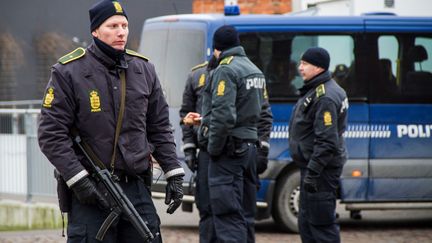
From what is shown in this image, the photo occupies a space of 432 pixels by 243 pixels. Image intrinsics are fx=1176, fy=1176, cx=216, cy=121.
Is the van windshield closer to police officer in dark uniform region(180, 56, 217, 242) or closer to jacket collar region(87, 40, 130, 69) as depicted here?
police officer in dark uniform region(180, 56, 217, 242)

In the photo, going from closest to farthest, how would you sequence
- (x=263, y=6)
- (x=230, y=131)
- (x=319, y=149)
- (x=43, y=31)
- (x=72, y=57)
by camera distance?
(x=72, y=57), (x=319, y=149), (x=230, y=131), (x=43, y=31), (x=263, y=6)

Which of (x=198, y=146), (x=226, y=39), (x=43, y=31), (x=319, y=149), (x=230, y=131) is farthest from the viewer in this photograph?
(x=43, y=31)

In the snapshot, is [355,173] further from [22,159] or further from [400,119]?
[22,159]

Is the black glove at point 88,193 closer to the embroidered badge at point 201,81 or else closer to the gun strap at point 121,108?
the gun strap at point 121,108

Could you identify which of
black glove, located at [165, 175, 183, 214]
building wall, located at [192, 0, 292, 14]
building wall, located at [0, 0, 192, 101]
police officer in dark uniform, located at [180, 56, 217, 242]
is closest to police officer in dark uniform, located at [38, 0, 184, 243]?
black glove, located at [165, 175, 183, 214]

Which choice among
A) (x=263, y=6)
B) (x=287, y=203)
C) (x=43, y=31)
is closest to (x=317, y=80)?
(x=287, y=203)

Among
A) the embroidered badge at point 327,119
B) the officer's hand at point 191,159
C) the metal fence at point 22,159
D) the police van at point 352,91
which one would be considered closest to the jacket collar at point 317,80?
the embroidered badge at point 327,119

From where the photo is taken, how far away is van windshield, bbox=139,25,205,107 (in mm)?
12016

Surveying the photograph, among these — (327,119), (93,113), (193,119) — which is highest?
(93,113)

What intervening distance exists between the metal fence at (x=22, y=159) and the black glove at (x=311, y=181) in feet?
17.7

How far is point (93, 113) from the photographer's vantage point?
6023mm

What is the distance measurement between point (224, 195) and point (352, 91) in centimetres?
365

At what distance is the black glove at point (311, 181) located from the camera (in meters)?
8.72

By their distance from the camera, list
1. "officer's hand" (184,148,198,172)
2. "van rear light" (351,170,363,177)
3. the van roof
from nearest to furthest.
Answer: "officer's hand" (184,148,198,172) → the van roof → "van rear light" (351,170,363,177)
